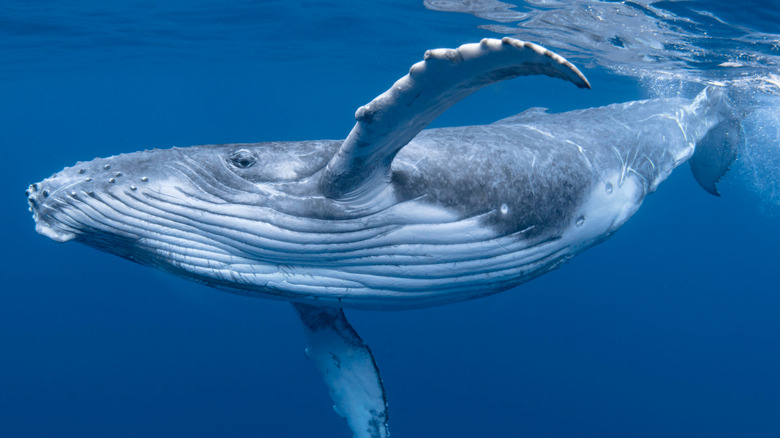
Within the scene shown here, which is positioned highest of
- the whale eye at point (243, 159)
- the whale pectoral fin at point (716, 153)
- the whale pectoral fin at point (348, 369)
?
the whale eye at point (243, 159)

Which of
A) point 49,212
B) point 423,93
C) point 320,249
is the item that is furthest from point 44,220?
point 423,93

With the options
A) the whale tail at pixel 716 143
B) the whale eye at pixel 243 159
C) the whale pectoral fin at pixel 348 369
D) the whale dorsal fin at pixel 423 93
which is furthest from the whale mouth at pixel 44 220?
the whale tail at pixel 716 143

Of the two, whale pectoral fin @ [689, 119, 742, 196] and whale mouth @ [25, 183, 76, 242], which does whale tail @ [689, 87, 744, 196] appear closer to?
whale pectoral fin @ [689, 119, 742, 196]

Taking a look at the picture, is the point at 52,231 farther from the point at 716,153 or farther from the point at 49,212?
the point at 716,153

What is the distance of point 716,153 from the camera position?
8984 millimetres

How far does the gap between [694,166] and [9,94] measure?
2296 inches

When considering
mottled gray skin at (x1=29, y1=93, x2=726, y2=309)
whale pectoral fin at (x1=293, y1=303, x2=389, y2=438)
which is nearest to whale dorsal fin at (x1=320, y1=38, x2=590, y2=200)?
mottled gray skin at (x1=29, y1=93, x2=726, y2=309)

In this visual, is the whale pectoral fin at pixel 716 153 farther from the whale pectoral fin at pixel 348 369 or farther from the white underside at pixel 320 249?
the whale pectoral fin at pixel 348 369

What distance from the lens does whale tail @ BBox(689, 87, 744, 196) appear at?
833 centimetres

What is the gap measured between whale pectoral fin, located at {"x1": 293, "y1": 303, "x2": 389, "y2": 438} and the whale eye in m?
1.88

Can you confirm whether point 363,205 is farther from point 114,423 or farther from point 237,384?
point 114,423

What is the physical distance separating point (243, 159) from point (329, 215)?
740mm

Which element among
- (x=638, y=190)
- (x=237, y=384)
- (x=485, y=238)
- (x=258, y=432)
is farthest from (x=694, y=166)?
(x=237, y=384)

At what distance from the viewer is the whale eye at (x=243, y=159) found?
3.36 m
